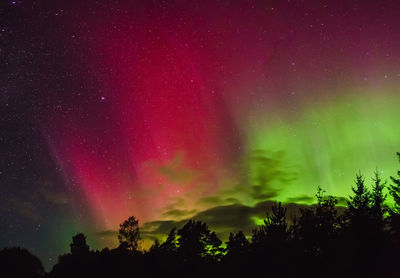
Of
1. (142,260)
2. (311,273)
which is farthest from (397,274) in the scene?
(142,260)

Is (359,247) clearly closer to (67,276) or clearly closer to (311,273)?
(311,273)

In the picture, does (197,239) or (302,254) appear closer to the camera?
(302,254)

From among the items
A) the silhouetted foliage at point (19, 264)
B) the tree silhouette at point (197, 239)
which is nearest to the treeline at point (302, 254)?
the tree silhouette at point (197, 239)

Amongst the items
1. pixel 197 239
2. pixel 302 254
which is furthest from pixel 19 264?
pixel 302 254

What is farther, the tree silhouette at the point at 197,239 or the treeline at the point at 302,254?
the tree silhouette at the point at 197,239

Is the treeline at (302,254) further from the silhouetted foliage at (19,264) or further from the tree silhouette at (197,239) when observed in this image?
the silhouetted foliage at (19,264)

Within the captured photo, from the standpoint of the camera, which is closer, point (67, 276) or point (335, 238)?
point (335, 238)

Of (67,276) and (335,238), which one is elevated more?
(335,238)

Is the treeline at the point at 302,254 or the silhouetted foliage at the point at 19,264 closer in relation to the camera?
the treeline at the point at 302,254

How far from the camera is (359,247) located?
18.8 meters

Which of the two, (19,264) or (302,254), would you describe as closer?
(302,254)

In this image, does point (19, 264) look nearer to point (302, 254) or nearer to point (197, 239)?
point (197, 239)

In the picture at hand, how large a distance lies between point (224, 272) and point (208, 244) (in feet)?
70.6

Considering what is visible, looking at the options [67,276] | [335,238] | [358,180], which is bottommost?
[67,276]
